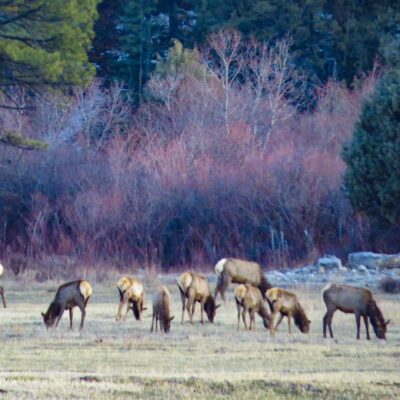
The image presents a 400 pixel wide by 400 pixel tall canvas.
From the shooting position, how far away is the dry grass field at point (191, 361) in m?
14.6

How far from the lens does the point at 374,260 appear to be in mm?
38281

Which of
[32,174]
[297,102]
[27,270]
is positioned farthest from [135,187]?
[297,102]

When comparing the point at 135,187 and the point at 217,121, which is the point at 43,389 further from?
the point at 217,121

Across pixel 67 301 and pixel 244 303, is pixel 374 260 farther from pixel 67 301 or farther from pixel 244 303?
pixel 67 301

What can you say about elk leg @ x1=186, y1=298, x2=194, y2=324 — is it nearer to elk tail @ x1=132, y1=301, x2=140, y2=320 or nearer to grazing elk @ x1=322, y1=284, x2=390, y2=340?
elk tail @ x1=132, y1=301, x2=140, y2=320

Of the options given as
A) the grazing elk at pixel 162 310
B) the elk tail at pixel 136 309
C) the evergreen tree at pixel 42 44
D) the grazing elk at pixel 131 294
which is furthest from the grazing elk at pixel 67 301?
the evergreen tree at pixel 42 44

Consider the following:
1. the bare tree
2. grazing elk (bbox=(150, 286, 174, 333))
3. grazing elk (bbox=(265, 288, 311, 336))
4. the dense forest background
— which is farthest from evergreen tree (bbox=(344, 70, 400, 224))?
the bare tree

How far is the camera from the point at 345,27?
2422 inches

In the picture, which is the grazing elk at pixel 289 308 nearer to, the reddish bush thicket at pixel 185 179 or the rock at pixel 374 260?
the rock at pixel 374 260

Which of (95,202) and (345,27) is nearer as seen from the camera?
(95,202)

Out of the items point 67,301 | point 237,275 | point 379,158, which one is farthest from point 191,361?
point 379,158

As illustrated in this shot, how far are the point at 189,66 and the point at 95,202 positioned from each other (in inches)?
501

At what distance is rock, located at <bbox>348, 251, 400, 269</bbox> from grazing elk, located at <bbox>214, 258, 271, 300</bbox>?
897 cm

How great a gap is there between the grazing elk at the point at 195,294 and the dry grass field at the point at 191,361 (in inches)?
16.6
